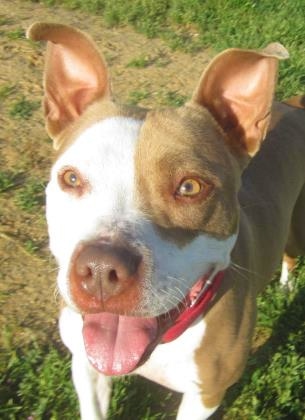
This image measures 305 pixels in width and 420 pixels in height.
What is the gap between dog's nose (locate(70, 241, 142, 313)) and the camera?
2443mm

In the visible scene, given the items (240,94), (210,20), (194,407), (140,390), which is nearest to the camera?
(240,94)

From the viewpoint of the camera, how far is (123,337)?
9.41 feet

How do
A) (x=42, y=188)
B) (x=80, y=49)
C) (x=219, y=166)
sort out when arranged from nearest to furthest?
(x=219, y=166) < (x=80, y=49) < (x=42, y=188)

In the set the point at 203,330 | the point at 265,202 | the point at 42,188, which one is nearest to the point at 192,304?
the point at 203,330

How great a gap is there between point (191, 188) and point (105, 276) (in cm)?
58

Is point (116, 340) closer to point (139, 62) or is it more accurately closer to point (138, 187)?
point (138, 187)

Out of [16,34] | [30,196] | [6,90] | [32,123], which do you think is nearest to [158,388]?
[30,196]

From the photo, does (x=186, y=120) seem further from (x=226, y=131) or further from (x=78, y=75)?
(x=78, y=75)

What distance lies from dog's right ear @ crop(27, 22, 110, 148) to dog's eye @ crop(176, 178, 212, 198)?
0.71m

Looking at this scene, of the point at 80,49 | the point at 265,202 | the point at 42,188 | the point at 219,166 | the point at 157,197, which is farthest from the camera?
the point at 42,188

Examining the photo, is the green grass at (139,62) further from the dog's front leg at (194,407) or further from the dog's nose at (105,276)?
the dog's nose at (105,276)

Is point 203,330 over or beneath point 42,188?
over

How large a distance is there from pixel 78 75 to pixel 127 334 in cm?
125

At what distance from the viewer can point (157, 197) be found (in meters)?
2.75
